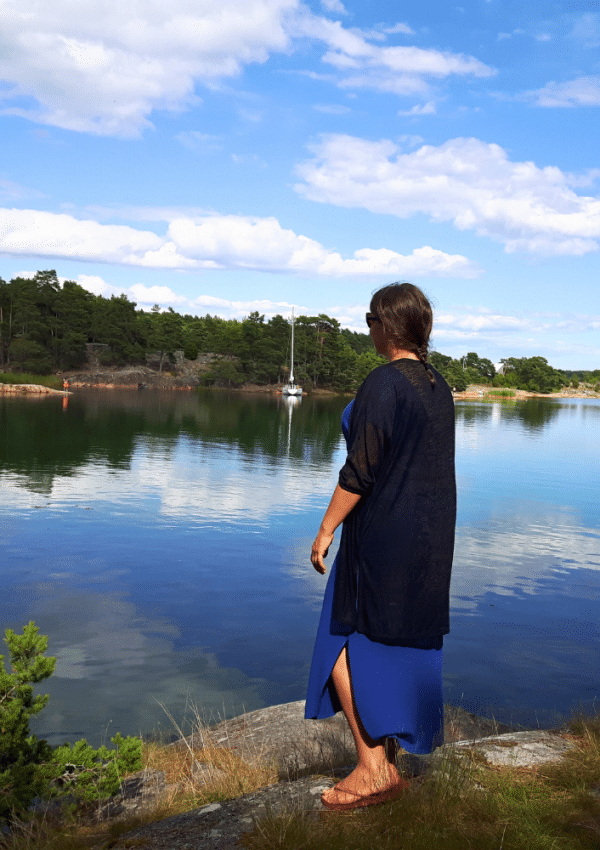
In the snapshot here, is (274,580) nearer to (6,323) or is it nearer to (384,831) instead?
(384,831)

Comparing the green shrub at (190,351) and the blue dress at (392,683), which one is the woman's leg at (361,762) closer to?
the blue dress at (392,683)

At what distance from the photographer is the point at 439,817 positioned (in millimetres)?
2588

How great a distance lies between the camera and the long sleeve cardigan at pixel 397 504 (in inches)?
104

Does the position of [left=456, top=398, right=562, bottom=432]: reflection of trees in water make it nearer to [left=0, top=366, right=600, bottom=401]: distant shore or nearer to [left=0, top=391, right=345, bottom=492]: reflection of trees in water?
[left=0, top=391, right=345, bottom=492]: reflection of trees in water

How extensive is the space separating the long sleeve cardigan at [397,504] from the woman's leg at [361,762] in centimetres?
23

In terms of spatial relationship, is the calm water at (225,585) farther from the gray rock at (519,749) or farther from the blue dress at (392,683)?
the blue dress at (392,683)

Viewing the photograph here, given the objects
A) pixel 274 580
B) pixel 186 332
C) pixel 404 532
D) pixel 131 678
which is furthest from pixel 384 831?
pixel 186 332

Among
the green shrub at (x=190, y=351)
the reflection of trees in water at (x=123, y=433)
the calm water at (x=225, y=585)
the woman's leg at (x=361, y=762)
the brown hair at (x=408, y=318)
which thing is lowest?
the calm water at (x=225, y=585)

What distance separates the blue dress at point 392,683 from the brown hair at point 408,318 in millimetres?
346

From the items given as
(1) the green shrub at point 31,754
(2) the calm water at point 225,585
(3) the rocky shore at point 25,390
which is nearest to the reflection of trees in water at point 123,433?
(2) the calm water at point 225,585

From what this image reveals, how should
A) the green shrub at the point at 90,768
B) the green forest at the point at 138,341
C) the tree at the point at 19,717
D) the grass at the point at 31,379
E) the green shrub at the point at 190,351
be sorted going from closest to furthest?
1. the tree at the point at 19,717
2. the green shrub at the point at 90,768
3. the grass at the point at 31,379
4. the green forest at the point at 138,341
5. the green shrub at the point at 190,351

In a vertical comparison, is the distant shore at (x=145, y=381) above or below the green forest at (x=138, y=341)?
below

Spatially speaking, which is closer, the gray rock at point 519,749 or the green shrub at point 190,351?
the gray rock at point 519,749

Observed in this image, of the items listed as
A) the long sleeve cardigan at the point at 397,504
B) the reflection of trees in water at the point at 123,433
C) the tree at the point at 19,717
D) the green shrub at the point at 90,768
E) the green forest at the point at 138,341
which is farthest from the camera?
the green forest at the point at 138,341
